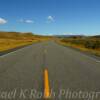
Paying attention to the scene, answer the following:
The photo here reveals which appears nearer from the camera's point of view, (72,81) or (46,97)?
(46,97)

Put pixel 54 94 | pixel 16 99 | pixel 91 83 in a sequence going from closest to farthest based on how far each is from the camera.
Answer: pixel 16 99, pixel 54 94, pixel 91 83

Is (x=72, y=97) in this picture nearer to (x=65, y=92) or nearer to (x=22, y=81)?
(x=65, y=92)

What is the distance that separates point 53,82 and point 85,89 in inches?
57.4

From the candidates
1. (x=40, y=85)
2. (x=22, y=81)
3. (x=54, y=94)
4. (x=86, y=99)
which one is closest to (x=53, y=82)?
(x=40, y=85)

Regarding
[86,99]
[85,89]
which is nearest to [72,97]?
[86,99]

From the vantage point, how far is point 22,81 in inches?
301

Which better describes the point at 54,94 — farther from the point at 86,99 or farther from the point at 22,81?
the point at 22,81

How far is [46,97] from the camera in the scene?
561 cm

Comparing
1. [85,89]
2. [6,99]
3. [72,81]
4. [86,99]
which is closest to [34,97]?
[6,99]

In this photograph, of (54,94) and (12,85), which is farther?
(12,85)

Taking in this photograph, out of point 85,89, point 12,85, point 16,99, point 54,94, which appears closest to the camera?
point 16,99

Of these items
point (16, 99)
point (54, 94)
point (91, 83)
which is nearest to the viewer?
point (16, 99)

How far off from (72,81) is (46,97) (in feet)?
7.60

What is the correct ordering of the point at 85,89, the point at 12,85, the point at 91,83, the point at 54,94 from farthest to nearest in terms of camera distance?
the point at 91,83 < the point at 12,85 < the point at 85,89 < the point at 54,94
